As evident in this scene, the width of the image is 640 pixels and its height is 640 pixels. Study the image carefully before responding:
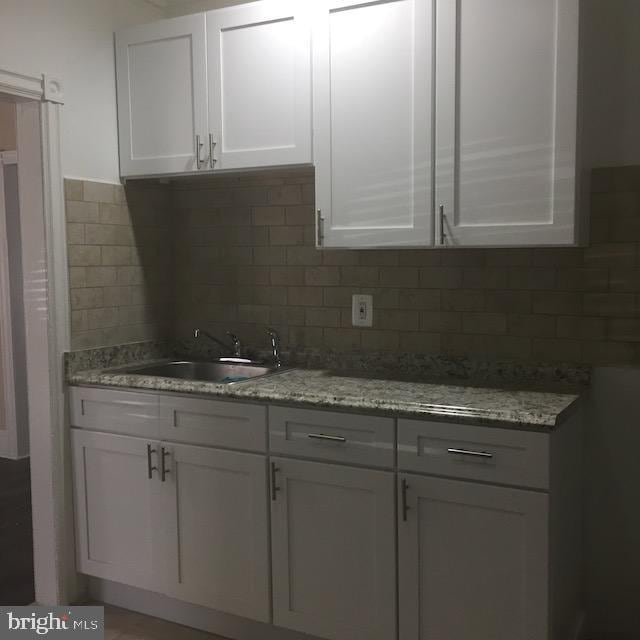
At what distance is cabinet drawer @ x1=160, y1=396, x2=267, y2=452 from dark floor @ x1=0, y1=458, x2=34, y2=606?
1021mm

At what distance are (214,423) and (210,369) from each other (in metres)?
0.69

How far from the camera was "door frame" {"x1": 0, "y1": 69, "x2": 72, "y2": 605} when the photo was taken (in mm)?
2766

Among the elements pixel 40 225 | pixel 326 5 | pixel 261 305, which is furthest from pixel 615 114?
pixel 40 225

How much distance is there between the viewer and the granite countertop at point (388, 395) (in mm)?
2078

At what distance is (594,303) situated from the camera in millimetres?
2500

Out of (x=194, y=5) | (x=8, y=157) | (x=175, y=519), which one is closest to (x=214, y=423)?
(x=175, y=519)

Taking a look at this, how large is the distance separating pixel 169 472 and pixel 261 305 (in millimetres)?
850

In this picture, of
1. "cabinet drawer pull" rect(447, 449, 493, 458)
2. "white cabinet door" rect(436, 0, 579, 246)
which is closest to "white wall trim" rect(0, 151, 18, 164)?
"white cabinet door" rect(436, 0, 579, 246)

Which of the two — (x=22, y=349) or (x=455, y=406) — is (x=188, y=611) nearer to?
(x=455, y=406)

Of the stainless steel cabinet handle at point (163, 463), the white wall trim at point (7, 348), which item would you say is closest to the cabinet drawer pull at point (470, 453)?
the stainless steel cabinet handle at point (163, 463)

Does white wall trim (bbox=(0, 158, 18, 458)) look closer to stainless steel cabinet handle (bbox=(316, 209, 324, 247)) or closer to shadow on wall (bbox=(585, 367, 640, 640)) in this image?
stainless steel cabinet handle (bbox=(316, 209, 324, 247))

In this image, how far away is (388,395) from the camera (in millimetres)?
2346

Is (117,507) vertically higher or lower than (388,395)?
lower

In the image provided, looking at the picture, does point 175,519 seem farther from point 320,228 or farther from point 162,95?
point 162,95
